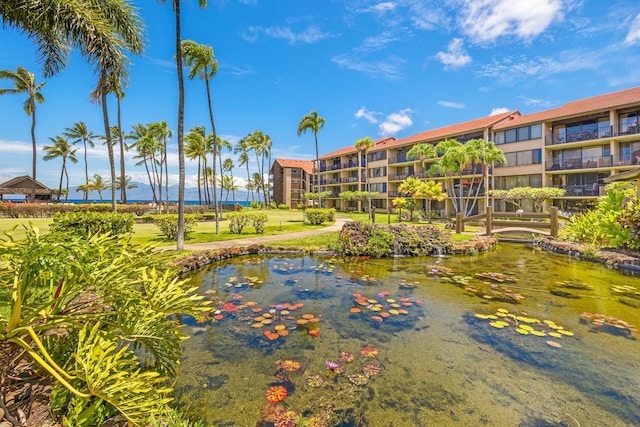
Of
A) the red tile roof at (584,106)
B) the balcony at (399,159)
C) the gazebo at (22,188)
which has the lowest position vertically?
the gazebo at (22,188)

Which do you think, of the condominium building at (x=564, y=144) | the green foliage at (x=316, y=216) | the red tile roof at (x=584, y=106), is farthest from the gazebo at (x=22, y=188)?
the red tile roof at (x=584, y=106)

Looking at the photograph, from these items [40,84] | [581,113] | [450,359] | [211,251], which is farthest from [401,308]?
[40,84]

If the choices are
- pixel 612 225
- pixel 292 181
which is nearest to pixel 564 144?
pixel 612 225

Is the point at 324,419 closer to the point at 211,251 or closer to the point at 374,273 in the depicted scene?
the point at 374,273

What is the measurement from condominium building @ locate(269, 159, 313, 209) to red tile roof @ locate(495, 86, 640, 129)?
40.5 metres

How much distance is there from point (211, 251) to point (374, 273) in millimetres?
6279

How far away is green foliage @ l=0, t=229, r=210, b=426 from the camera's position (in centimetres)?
195

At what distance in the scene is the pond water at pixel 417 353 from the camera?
3.25m

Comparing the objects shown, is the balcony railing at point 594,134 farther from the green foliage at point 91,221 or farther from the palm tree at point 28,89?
the palm tree at point 28,89

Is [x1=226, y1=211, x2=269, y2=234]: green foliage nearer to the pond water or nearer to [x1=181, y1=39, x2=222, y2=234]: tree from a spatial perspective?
[x1=181, y1=39, x2=222, y2=234]: tree

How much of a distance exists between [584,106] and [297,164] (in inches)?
1948

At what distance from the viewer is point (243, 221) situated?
1770 centimetres

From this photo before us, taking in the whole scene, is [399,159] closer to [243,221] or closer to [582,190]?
[582,190]

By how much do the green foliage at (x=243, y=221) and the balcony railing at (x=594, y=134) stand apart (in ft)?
98.7
